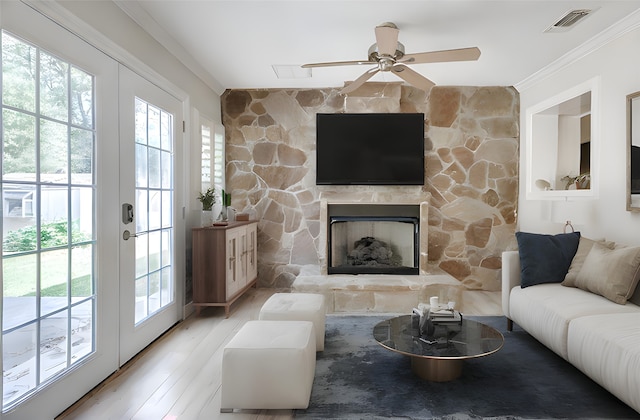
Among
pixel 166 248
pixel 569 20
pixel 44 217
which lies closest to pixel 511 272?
pixel 569 20

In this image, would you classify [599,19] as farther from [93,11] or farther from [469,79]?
[93,11]

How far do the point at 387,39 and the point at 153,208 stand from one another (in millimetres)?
2204

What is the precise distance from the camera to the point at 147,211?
317cm

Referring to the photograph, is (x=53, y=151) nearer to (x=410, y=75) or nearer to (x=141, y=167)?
(x=141, y=167)

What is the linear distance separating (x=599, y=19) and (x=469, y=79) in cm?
164

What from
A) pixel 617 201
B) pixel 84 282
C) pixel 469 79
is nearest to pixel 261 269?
pixel 84 282

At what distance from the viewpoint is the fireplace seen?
4895 millimetres

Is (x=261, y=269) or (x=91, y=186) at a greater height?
(x=91, y=186)

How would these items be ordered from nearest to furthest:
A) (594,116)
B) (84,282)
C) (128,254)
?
(84,282)
(128,254)
(594,116)

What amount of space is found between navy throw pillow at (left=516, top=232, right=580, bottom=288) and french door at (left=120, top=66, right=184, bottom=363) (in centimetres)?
301

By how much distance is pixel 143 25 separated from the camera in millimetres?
2990

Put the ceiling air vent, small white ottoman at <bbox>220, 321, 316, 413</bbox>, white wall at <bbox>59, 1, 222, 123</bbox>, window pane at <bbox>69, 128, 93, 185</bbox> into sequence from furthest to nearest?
the ceiling air vent, white wall at <bbox>59, 1, 222, 123</bbox>, window pane at <bbox>69, 128, 93, 185</bbox>, small white ottoman at <bbox>220, 321, 316, 413</bbox>

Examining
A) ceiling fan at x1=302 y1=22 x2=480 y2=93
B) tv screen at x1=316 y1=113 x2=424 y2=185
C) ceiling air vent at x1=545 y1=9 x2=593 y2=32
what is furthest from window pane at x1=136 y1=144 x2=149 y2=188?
ceiling air vent at x1=545 y1=9 x2=593 y2=32

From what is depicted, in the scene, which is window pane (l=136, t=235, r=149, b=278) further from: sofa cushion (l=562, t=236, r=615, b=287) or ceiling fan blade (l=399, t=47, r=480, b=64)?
sofa cushion (l=562, t=236, r=615, b=287)
